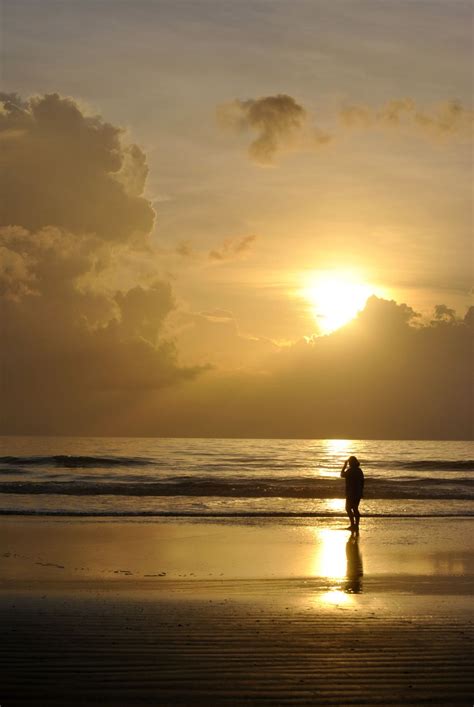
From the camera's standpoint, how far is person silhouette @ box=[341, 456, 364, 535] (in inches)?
832

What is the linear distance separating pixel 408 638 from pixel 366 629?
24.1 inches

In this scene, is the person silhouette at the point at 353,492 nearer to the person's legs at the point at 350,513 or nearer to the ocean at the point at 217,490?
the person's legs at the point at 350,513

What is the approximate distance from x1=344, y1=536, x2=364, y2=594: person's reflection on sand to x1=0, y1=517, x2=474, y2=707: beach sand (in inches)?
1.5

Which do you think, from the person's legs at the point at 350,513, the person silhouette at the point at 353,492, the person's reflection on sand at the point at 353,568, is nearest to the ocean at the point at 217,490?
the person silhouette at the point at 353,492

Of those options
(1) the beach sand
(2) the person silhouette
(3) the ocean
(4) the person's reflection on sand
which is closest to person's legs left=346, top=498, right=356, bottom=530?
(2) the person silhouette

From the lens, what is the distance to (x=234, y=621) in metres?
9.70

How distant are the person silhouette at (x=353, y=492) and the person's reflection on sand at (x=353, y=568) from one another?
196 cm

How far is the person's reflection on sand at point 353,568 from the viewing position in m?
12.5

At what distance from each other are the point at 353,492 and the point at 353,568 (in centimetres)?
703

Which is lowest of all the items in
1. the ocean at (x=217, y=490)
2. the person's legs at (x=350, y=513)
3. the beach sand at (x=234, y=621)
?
the beach sand at (x=234, y=621)


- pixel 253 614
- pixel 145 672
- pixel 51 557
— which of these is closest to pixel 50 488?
pixel 51 557

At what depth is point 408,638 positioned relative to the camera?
875 cm

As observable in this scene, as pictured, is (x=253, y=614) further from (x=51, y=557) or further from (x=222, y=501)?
(x=222, y=501)

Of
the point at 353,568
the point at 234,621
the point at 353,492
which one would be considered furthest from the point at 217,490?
the point at 234,621
